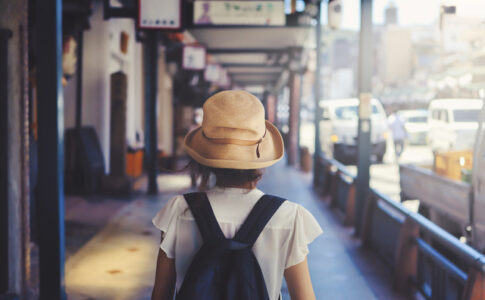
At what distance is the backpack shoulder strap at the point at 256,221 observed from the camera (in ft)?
5.51

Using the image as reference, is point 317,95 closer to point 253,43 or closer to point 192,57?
point 192,57

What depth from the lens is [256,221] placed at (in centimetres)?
170

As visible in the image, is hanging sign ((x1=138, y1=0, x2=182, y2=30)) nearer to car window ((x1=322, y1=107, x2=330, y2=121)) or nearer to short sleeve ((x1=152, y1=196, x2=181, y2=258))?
short sleeve ((x1=152, y1=196, x2=181, y2=258))

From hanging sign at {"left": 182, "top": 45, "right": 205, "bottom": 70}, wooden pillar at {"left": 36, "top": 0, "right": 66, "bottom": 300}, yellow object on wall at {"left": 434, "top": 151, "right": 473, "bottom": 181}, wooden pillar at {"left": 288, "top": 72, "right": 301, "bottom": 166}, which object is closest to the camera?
wooden pillar at {"left": 36, "top": 0, "right": 66, "bottom": 300}

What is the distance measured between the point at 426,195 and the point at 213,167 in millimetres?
4380

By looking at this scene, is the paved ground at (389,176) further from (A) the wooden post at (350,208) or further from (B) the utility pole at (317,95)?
(B) the utility pole at (317,95)

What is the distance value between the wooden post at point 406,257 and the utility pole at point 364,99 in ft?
6.44

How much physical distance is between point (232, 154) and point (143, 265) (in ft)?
12.5

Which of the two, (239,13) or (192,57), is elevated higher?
(239,13)

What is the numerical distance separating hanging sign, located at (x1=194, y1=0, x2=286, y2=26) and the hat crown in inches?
285

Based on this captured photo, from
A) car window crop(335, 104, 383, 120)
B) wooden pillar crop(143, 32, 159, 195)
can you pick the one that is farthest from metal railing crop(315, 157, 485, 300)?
car window crop(335, 104, 383, 120)

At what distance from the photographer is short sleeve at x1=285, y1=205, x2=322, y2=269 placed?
175 cm

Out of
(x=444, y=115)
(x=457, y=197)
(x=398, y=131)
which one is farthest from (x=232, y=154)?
(x=398, y=131)

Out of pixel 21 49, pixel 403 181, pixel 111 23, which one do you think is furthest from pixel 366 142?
pixel 111 23
